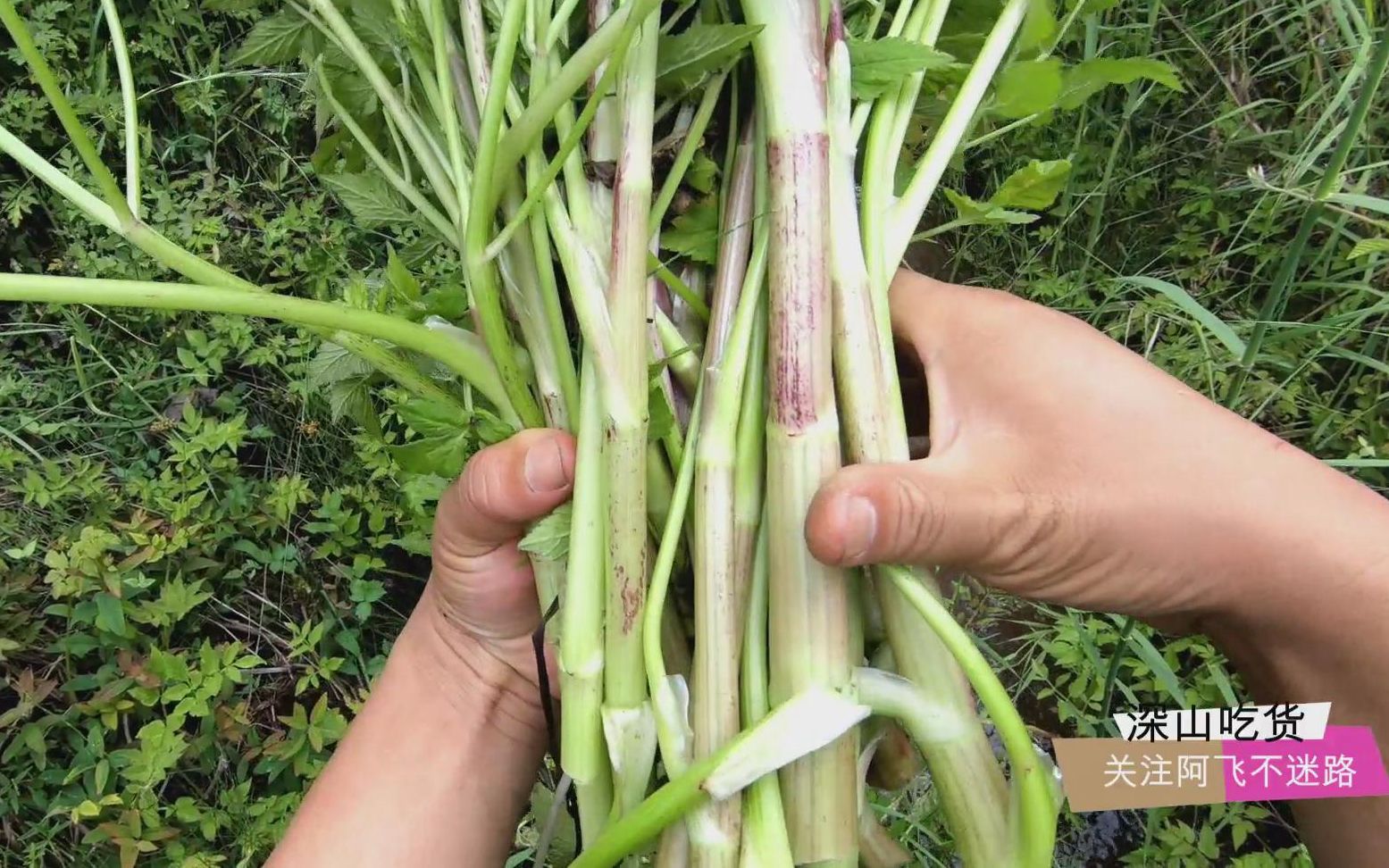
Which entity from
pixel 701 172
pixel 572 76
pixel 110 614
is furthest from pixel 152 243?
pixel 110 614

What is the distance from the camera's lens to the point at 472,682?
99 centimetres

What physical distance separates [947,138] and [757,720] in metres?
0.48

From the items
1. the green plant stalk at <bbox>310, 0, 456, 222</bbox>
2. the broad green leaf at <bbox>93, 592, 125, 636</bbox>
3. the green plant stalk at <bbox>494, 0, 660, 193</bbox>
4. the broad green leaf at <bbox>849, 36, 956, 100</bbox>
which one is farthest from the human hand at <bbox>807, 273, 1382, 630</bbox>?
the broad green leaf at <bbox>93, 592, 125, 636</bbox>

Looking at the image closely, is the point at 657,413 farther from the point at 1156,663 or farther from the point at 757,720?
the point at 1156,663

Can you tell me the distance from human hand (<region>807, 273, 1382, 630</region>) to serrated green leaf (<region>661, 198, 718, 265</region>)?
22 cm

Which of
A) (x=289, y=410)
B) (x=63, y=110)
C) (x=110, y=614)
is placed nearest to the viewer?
(x=63, y=110)

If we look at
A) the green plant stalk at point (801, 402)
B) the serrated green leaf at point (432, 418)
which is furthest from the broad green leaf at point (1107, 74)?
the serrated green leaf at point (432, 418)

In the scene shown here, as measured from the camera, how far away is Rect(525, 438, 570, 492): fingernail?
705mm

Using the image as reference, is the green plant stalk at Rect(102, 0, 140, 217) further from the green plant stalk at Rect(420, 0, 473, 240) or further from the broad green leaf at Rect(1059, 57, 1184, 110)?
the broad green leaf at Rect(1059, 57, 1184, 110)

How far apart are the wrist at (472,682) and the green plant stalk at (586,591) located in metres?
0.32

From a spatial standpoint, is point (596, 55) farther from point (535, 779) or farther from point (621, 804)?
point (535, 779)

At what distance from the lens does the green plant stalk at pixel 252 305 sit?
53 cm

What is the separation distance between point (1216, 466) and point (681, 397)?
421 mm

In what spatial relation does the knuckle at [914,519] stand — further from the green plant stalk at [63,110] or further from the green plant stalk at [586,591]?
the green plant stalk at [63,110]
